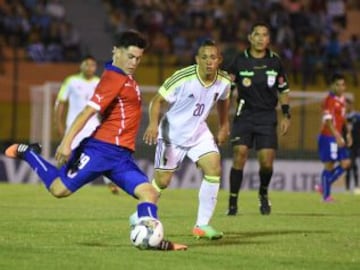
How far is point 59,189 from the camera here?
10.5m

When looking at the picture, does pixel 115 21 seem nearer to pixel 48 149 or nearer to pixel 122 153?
pixel 48 149

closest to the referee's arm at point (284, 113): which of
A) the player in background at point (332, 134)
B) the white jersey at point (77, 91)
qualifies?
the player in background at point (332, 134)

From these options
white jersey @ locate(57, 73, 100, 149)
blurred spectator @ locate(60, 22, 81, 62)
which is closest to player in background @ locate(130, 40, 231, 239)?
white jersey @ locate(57, 73, 100, 149)

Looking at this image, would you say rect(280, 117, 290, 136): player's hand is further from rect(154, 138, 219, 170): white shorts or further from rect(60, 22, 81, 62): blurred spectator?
rect(60, 22, 81, 62): blurred spectator

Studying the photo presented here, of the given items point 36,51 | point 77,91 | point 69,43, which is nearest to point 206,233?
point 77,91

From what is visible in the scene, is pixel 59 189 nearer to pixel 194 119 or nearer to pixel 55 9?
pixel 194 119

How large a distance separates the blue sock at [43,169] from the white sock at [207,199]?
181cm

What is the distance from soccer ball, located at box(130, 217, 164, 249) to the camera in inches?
394

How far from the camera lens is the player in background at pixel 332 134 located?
65.8ft

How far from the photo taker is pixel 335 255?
10281mm

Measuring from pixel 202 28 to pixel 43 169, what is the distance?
22820mm

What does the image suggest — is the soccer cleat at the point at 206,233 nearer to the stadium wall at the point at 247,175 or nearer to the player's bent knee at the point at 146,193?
the player's bent knee at the point at 146,193

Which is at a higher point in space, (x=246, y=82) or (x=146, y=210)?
(x=246, y=82)

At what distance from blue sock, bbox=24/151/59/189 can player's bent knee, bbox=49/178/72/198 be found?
7 cm
